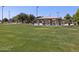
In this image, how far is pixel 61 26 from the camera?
2.47 metres

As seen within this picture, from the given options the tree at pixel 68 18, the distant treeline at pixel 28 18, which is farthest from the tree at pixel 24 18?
the tree at pixel 68 18

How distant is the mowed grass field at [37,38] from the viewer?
2.36m

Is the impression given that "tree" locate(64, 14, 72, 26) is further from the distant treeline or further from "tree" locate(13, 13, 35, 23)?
"tree" locate(13, 13, 35, 23)

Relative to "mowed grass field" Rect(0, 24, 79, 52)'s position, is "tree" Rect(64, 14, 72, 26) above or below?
above

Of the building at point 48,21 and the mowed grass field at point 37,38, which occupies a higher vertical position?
the building at point 48,21

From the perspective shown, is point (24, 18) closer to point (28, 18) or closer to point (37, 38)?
point (28, 18)

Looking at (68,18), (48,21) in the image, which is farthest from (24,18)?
(68,18)

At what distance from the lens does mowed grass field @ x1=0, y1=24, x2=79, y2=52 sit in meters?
2.36

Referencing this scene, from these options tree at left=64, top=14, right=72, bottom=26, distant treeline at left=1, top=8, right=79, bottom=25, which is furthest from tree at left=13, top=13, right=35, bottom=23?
tree at left=64, top=14, right=72, bottom=26

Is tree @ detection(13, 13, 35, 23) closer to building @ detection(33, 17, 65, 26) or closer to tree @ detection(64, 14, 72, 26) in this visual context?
building @ detection(33, 17, 65, 26)

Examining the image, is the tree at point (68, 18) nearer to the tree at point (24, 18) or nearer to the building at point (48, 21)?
the building at point (48, 21)

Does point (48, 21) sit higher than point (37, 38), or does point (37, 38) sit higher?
point (48, 21)

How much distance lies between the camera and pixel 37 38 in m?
2.40
